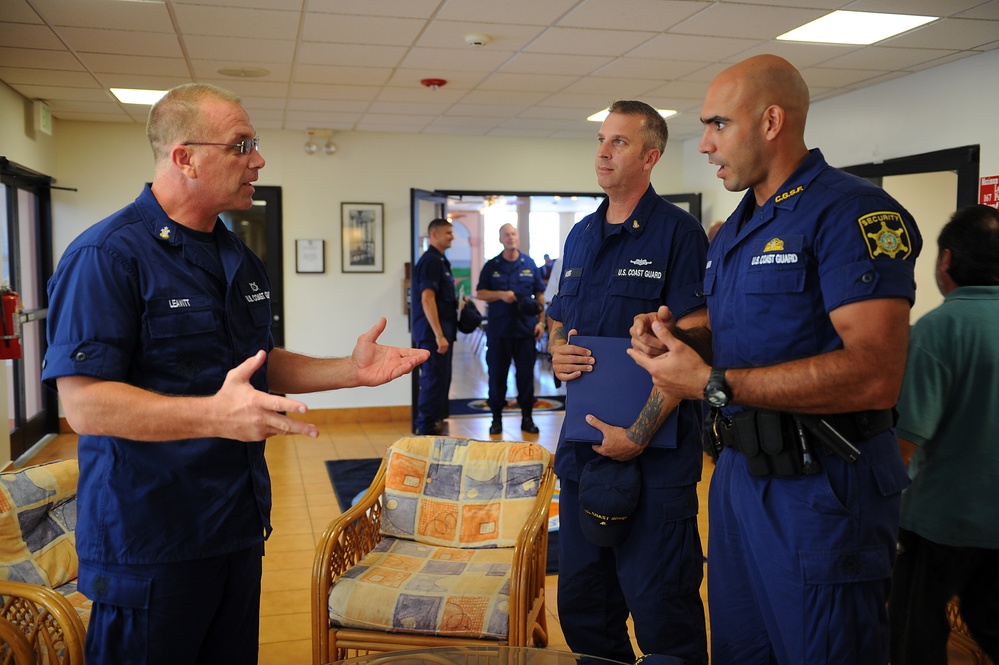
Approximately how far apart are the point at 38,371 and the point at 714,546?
7.17m

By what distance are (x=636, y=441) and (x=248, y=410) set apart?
119cm

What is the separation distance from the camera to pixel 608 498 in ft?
7.60

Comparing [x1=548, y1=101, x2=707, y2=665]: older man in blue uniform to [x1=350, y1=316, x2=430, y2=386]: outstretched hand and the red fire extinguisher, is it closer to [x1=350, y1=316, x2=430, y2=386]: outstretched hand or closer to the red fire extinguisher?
[x1=350, y1=316, x2=430, y2=386]: outstretched hand

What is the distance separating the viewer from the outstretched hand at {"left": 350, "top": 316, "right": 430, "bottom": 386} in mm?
2061

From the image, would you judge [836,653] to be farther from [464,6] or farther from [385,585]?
[464,6]

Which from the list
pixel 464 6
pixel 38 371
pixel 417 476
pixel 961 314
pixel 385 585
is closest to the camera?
pixel 961 314

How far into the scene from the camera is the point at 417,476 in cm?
315

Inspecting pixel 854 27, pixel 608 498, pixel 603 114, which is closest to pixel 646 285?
pixel 608 498

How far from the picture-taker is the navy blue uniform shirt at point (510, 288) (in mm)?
7324

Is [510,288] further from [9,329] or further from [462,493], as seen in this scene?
[462,493]

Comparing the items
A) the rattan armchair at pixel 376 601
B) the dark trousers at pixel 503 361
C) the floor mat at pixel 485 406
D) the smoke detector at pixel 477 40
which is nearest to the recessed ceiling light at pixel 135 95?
the smoke detector at pixel 477 40

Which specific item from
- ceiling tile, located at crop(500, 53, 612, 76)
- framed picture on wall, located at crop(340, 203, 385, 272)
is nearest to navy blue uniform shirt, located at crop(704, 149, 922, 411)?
ceiling tile, located at crop(500, 53, 612, 76)

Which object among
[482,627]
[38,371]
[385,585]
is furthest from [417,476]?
[38,371]

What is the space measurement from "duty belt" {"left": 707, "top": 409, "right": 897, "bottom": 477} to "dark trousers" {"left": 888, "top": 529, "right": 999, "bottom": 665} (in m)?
0.92
